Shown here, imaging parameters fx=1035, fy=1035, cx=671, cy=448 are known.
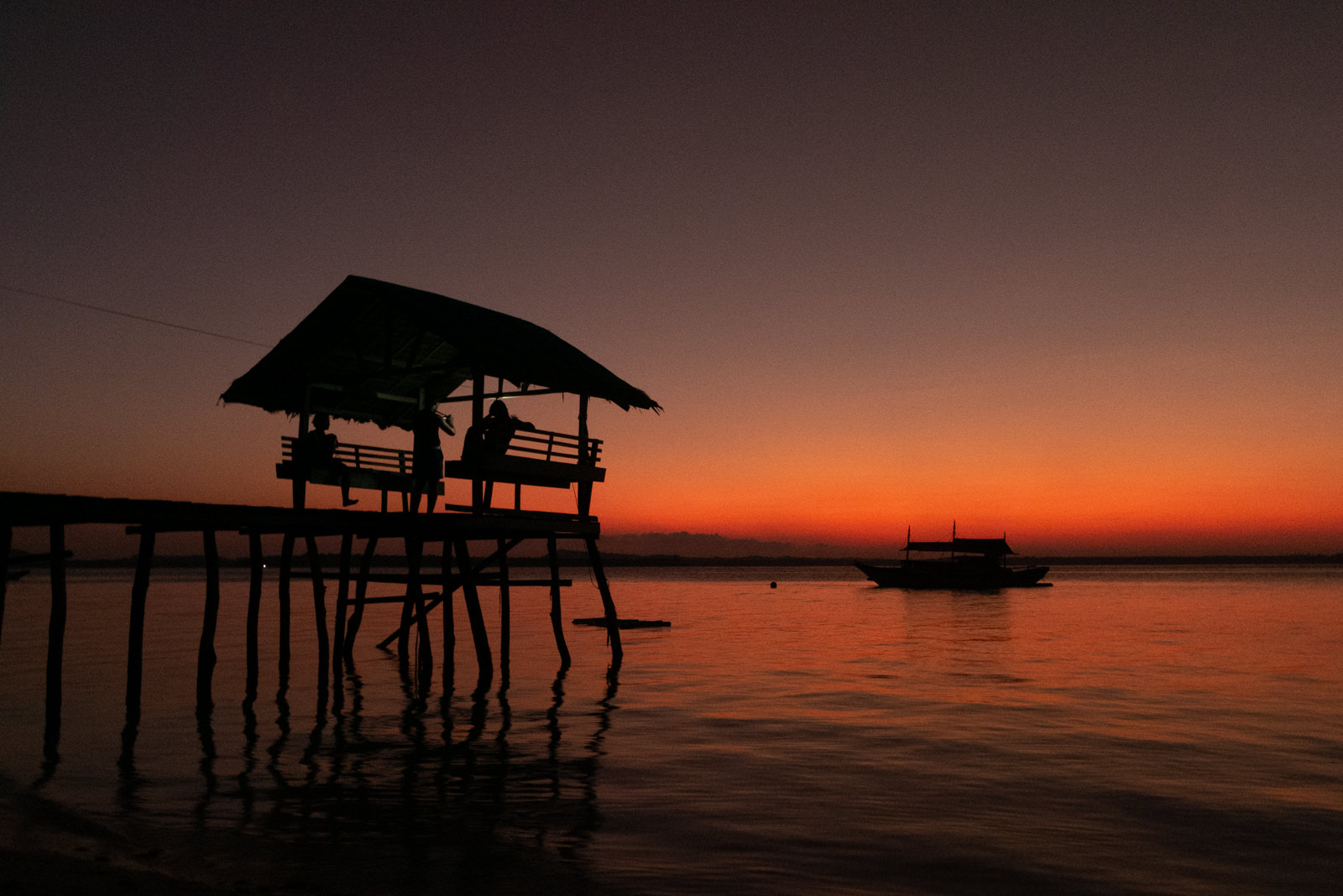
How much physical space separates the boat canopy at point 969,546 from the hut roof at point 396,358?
59733mm

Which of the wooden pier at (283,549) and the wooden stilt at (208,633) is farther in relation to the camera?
the wooden stilt at (208,633)

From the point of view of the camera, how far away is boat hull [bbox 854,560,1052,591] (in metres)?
81.4

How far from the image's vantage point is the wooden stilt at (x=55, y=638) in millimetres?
14992

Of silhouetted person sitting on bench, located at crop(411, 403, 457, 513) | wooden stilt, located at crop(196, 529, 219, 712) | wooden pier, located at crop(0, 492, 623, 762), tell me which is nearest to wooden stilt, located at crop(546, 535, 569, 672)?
wooden pier, located at crop(0, 492, 623, 762)

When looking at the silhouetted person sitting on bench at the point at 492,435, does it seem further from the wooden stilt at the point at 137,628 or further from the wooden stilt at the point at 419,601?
the wooden stilt at the point at 137,628

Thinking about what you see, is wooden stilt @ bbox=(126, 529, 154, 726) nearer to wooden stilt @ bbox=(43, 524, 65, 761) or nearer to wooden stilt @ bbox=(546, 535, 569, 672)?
wooden stilt @ bbox=(43, 524, 65, 761)

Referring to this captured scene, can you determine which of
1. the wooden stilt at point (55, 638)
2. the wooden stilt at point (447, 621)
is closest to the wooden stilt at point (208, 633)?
the wooden stilt at point (55, 638)

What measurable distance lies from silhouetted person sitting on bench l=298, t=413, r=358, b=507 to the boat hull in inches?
2619

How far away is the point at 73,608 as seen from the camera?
53.6 metres

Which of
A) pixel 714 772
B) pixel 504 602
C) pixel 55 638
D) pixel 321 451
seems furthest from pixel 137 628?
pixel 714 772

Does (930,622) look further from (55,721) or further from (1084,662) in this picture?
(55,721)

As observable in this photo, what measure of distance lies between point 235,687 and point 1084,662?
23.2m

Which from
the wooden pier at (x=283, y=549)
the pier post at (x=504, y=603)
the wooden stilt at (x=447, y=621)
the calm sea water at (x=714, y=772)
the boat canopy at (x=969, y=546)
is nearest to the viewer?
the calm sea water at (x=714, y=772)

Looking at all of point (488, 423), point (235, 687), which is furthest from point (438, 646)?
point (488, 423)
